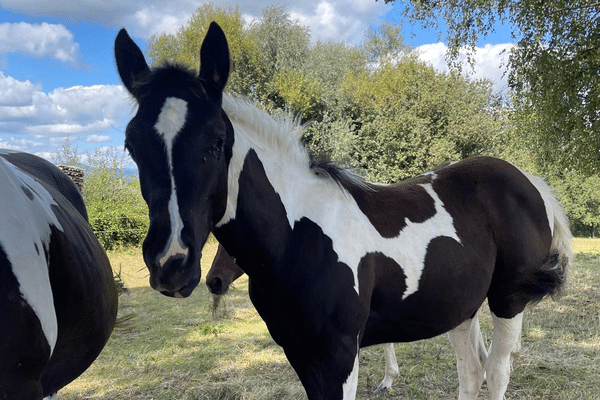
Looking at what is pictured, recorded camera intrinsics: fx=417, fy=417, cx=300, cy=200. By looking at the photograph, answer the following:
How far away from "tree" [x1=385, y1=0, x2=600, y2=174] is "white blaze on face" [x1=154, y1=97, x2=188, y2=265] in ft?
19.0

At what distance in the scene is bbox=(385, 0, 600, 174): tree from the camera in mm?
5719

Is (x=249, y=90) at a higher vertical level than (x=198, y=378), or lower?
higher

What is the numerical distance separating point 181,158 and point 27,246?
0.59 m

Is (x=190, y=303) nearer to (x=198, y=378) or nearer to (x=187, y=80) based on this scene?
(x=198, y=378)

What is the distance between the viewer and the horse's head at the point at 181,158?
1524mm

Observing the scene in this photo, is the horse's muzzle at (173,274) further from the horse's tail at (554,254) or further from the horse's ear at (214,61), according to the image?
the horse's tail at (554,254)

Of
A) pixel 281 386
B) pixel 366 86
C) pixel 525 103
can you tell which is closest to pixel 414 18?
pixel 525 103

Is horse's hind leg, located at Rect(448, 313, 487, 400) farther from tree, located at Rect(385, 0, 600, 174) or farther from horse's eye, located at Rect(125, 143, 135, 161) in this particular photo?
tree, located at Rect(385, 0, 600, 174)

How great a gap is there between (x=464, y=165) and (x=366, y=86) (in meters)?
18.9

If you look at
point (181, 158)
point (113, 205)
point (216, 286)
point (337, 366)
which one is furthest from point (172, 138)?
point (113, 205)

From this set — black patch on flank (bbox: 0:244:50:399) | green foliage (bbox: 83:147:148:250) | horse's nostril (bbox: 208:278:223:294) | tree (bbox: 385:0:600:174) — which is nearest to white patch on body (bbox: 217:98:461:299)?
black patch on flank (bbox: 0:244:50:399)

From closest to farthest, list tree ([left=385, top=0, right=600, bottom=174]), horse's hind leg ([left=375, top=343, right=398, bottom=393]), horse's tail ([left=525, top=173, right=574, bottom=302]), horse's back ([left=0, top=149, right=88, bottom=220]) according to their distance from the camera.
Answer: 1. horse's back ([left=0, top=149, right=88, bottom=220])
2. horse's tail ([left=525, top=173, right=574, bottom=302])
3. horse's hind leg ([left=375, top=343, right=398, bottom=393])
4. tree ([left=385, top=0, right=600, bottom=174])

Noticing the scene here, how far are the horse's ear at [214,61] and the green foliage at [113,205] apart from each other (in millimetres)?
10970

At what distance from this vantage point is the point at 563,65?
230 inches
